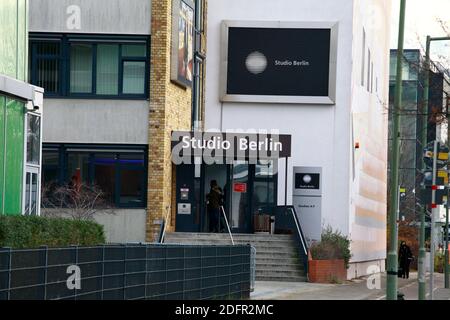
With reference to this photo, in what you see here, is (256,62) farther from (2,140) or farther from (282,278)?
(2,140)

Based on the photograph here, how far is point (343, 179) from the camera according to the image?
44.7m

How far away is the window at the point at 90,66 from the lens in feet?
128

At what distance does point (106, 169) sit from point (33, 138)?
9.67 meters

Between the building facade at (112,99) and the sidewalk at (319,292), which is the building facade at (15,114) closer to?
the sidewalk at (319,292)

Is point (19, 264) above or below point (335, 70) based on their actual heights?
below

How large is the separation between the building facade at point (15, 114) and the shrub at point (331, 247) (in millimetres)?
13234

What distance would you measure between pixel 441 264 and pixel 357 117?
75.0 ft

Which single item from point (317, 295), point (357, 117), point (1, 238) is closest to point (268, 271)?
point (317, 295)

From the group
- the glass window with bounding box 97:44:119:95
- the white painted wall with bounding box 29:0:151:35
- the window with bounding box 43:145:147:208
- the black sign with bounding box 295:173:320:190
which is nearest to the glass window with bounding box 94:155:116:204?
the window with bounding box 43:145:147:208

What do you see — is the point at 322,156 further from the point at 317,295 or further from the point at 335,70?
the point at 317,295

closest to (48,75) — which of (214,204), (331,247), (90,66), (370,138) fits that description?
(90,66)

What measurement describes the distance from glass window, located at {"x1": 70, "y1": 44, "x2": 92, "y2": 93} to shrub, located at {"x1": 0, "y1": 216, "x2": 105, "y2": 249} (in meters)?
15.3

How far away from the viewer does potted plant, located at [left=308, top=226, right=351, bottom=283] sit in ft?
127

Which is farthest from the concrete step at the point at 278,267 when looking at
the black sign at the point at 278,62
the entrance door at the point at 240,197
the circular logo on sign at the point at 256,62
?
the circular logo on sign at the point at 256,62
